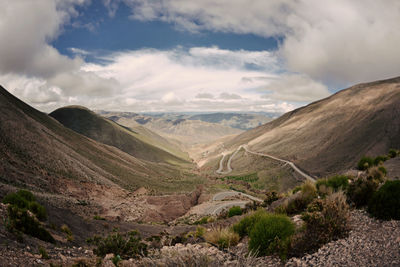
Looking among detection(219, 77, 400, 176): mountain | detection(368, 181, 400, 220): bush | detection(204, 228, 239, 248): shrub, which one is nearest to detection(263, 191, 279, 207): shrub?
detection(204, 228, 239, 248): shrub

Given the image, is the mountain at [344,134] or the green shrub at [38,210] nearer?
the green shrub at [38,210]

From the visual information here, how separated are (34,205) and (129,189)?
39.3 meters

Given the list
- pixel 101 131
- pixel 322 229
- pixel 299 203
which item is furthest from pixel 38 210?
pixel 101 131

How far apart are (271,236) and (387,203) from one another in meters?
3.79

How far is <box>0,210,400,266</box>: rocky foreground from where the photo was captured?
466cm

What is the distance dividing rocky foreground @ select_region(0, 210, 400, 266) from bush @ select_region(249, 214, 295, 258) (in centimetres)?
25

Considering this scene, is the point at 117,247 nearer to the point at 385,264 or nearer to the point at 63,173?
the point at 385,264

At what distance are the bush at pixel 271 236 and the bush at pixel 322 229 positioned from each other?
27cm

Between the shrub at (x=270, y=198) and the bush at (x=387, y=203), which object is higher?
the bush at (x=387, y=203)

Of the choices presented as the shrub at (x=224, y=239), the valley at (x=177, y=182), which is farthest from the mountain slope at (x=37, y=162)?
the shrub at (x=224, y=239)

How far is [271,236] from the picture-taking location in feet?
21.1

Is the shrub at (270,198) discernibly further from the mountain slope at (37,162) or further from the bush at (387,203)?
the mountain slope at (37,162)

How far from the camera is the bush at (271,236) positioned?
6016 mm

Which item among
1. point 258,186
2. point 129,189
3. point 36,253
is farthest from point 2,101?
point 258,186
